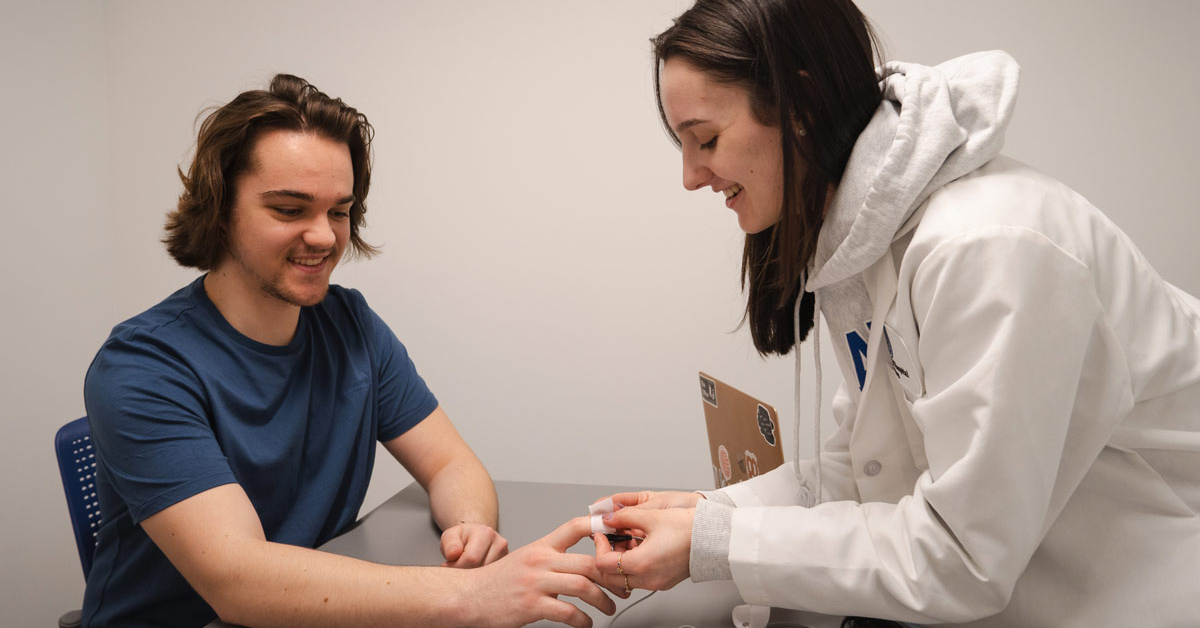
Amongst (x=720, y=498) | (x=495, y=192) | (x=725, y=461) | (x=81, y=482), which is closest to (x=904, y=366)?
(x=720, y=498)

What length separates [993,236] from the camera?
2.68ft

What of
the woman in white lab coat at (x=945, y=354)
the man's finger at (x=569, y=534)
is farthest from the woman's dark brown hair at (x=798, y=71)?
the man's finger at (x=569, y=534)

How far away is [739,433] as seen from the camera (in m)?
1.31

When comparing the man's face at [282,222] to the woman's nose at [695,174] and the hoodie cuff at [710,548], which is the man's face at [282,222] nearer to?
the woman's nose at [695,174]

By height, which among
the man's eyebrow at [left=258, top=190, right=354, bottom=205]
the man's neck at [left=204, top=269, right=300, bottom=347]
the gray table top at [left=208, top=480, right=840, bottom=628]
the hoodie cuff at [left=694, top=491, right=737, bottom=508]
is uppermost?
the man's eyebrow at [left=258, top=190, right=354, bottom=205]

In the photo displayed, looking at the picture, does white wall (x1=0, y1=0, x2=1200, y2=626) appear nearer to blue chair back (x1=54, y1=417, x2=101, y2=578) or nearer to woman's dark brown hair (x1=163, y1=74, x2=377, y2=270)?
woman's dark brown hair (x1=163, y1=74, x2=377, y2=270)

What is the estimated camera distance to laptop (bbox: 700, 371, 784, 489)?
120cm

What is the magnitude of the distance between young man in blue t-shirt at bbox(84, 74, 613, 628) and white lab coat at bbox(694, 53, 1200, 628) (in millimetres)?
351

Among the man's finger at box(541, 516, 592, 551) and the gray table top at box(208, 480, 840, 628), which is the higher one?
the man's finger at box(541, 516, 592, 551)

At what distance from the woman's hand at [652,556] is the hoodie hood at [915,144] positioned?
0.40 meters

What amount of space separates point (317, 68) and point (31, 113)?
2.93 ft

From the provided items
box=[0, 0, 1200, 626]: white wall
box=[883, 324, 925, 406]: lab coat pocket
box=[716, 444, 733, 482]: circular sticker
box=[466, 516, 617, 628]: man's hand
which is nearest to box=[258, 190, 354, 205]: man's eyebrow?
box=[466, 516, 617, 628]: man's hand

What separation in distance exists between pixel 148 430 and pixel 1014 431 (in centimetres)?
114

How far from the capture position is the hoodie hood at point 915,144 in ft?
3.04
